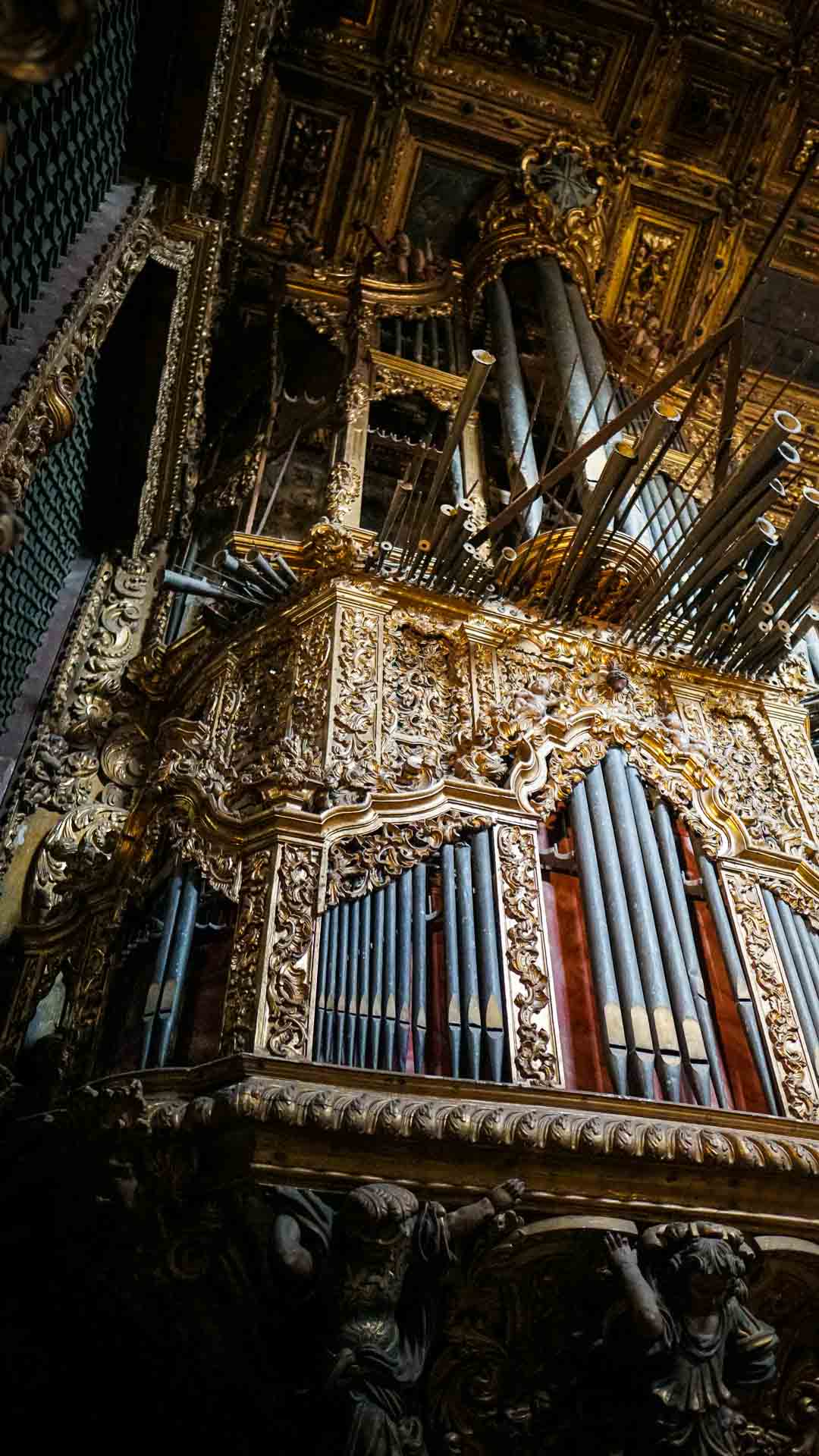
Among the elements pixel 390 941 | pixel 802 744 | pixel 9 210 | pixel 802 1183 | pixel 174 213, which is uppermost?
pixel 174 213

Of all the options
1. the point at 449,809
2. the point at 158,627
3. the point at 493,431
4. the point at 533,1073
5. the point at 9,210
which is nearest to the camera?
the point at 9,210

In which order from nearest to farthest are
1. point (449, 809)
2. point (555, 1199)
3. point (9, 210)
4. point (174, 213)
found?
point (9, 210), point (555, 1199), point (449, 809), point (174, 213)

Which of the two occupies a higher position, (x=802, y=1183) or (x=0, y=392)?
(x=0, y=392)

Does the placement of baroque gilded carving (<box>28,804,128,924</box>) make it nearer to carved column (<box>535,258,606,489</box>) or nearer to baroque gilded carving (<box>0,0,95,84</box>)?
carved column (<box>535,258,606,489</box>)

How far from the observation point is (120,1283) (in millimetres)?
4316

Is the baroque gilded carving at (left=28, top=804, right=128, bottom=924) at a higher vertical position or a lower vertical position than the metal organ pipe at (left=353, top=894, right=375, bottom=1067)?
higher

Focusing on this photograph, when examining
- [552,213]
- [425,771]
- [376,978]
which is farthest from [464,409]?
[552,213]

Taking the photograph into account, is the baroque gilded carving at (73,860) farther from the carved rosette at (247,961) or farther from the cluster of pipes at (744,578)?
the cluster of pipes at (744,578)

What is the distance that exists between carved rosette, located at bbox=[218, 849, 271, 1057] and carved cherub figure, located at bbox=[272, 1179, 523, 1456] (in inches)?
28.1

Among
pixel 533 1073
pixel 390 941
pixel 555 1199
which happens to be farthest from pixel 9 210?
pixel 555 1199

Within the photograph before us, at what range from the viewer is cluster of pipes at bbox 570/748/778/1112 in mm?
4836

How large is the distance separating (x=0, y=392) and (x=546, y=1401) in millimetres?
4500

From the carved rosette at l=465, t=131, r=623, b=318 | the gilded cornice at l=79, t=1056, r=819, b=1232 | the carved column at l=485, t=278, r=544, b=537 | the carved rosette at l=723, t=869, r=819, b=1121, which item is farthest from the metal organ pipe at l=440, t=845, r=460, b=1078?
the carved rosette at l=465, t=131, r=623, b=318

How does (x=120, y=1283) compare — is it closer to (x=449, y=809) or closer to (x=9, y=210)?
(x=449, y=809)
